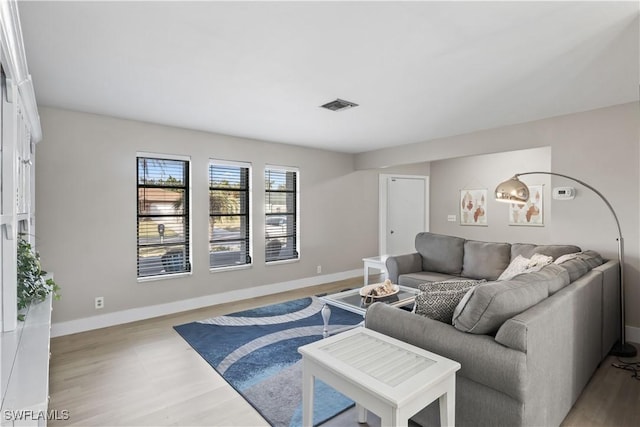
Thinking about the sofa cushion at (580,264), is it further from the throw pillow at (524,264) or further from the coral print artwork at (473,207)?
the coral print artwork at (473,207)

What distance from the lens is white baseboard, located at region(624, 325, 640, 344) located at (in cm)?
335

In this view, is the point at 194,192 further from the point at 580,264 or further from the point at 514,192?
the point at 580,264

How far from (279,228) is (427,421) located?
3815 mm

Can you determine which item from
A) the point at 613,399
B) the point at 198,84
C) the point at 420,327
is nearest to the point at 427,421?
the point at 420,327

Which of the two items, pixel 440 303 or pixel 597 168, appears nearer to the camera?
pixel 440 303

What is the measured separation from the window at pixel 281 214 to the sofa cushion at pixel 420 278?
1.87 metres

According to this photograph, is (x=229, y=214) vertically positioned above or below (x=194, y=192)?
below

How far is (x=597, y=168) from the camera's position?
354cm

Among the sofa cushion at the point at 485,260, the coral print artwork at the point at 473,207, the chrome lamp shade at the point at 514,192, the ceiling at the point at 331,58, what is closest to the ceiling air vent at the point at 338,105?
the ceiling at the point at 331,58

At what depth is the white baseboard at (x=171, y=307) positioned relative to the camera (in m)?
3.57

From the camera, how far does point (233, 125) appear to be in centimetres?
412

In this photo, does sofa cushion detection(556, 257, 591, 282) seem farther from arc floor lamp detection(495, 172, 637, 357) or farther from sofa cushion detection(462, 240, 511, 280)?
sofa cushion detection(462, 240, 511, 280)

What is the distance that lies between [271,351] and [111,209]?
7.98ft

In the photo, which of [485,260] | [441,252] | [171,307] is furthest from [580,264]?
[171,307]
